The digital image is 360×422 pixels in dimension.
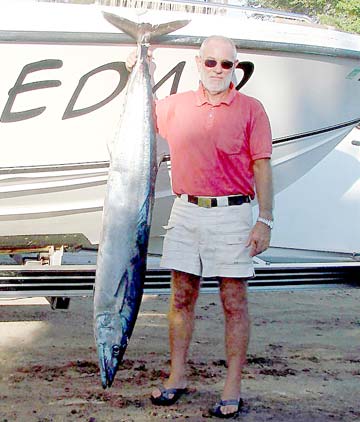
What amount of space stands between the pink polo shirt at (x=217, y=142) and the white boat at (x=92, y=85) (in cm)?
83

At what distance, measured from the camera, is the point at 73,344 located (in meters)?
4.93

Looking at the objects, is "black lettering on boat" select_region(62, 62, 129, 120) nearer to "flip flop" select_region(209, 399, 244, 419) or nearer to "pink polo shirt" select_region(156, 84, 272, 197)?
"pink polo shirt" select_region(156, 84, 272, 197)

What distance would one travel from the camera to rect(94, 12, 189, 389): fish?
3412 mm

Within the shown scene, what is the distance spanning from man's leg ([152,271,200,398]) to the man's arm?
1.21 feet

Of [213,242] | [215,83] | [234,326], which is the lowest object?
[234,326]

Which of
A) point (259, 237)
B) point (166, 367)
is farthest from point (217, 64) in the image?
point (166, 367)

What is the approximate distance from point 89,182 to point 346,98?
1703 mm

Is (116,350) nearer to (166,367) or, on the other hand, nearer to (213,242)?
(213,242)

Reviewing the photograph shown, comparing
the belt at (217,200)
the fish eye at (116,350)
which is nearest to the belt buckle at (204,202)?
the belt at (217,200)

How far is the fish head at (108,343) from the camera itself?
340 centimetres

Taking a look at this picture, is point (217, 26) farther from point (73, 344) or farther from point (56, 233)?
point (73, 344)

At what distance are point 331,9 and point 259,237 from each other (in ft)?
73.6

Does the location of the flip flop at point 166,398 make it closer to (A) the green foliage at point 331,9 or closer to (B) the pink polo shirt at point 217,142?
(B) the pink polo shirt at point 217,142

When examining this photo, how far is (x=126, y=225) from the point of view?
3.49 metres
